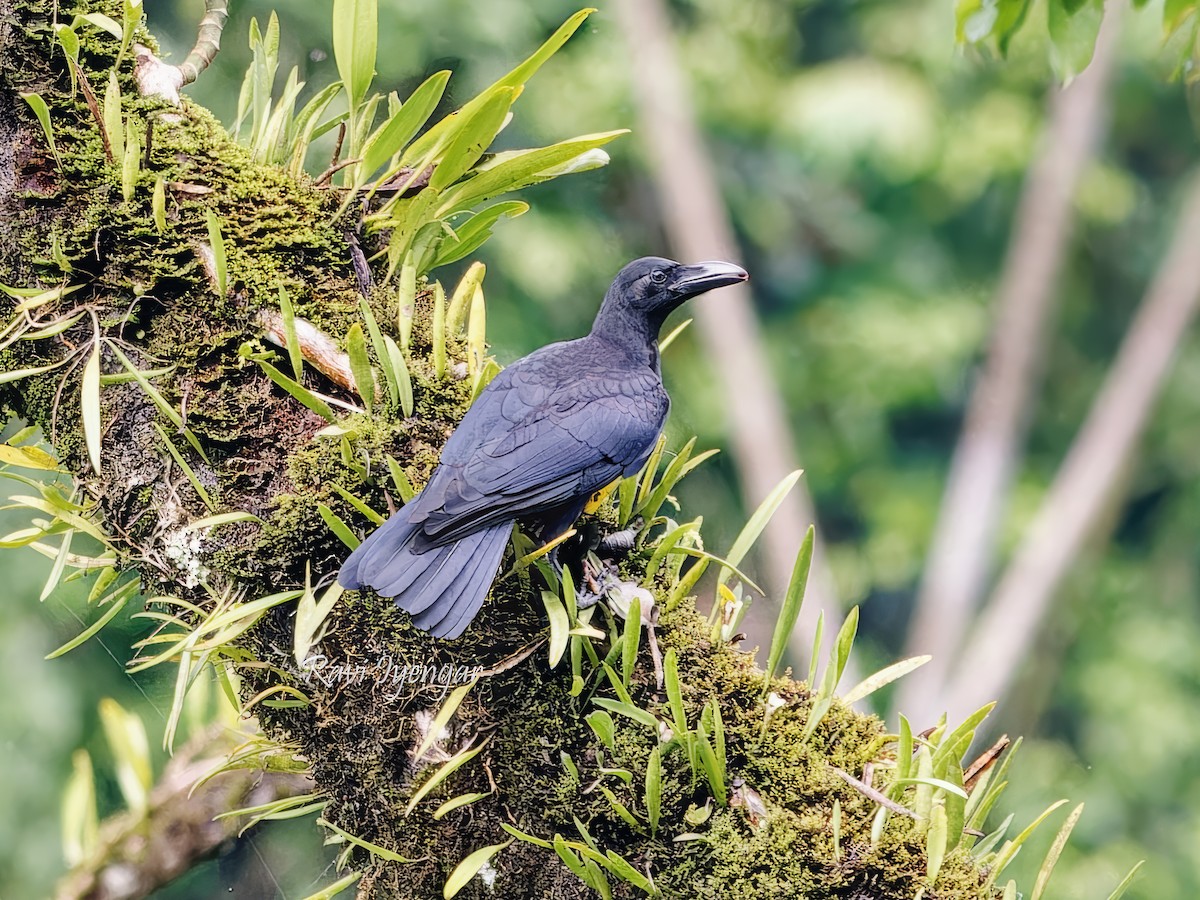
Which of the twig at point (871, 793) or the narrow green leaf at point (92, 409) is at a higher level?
the narrow green leaf at point (92, 409)

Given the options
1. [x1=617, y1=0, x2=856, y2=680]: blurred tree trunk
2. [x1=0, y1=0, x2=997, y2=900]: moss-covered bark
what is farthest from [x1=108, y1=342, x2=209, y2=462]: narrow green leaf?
[x1=617, y1=0, x2=856, y2=680]: blurred tree trunk

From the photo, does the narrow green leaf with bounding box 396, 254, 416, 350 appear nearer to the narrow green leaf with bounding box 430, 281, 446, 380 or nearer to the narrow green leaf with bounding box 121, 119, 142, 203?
the narrow green leaf with bounding box 430, 281, 446, 380

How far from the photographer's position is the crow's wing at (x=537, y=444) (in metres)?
1.57

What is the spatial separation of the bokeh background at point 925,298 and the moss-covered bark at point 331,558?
9.94 ft

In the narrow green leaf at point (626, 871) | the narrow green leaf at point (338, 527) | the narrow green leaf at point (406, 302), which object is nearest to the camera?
the narrow green leaf at point (626, 871)

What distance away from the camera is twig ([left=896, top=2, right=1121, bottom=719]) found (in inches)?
249

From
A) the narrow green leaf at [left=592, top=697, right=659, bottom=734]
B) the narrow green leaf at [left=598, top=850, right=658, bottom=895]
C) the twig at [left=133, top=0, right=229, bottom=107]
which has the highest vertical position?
the twig at [left=133, top=0, right=229, bottom=107]

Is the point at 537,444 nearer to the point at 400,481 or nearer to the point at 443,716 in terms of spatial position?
the point at 400,481

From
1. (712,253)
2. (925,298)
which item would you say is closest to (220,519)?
(712,253)

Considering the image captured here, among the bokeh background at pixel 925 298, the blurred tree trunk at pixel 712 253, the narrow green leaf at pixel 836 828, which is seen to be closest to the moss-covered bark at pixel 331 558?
the narrow green leaf at pixel 836 828

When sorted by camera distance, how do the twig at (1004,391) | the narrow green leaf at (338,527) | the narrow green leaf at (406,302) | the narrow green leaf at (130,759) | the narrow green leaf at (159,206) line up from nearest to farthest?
the narrow green leaf at (338,527) → the narrow green leaf at (159,206) → the narrow green leaf at (406,302) → the narrow green leaf at (130,759) → the twig at (1004,391)

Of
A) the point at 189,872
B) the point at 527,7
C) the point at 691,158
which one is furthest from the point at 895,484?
the point at 189,872

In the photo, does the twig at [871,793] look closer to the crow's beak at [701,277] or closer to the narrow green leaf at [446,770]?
the narrow green leaf at [446,770]

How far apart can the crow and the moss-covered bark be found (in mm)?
96
